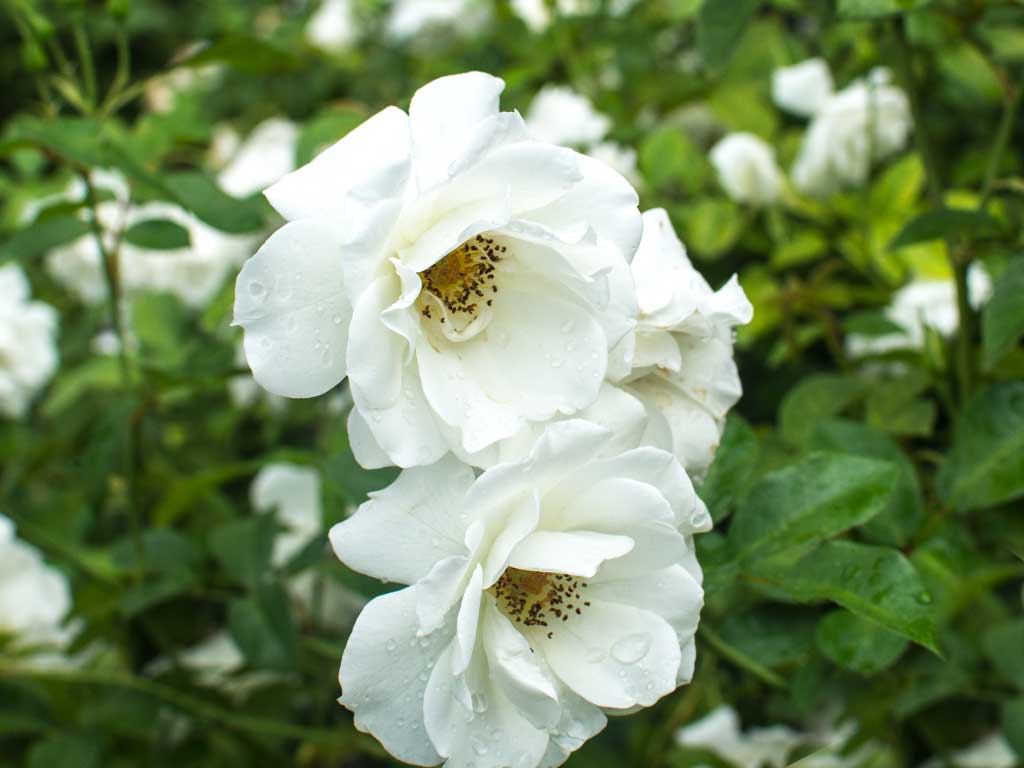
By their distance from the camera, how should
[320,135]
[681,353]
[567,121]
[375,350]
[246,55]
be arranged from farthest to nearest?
[567,121], [320,135], [246,55], [681,353], [375,350]

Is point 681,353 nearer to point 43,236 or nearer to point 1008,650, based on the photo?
point 1008,650

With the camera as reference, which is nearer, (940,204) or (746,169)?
(940,204)

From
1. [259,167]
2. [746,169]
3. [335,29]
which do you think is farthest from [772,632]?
[335,29]

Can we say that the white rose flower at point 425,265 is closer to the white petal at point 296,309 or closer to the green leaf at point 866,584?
the white petal at point 296,309

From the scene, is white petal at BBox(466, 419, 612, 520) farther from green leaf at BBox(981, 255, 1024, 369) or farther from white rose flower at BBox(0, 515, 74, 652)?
white rose flower at BBox(0, 515, 74, 652)

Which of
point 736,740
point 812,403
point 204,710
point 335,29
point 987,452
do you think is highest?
point 987,452

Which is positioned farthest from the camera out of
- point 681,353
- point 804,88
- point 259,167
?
point 259,167

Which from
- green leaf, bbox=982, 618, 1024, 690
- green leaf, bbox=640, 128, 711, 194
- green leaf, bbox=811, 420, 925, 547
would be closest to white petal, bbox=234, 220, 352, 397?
green leaf, bbox=811, 420, 925, 547

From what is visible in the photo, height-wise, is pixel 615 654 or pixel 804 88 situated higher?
pixel 615 654
